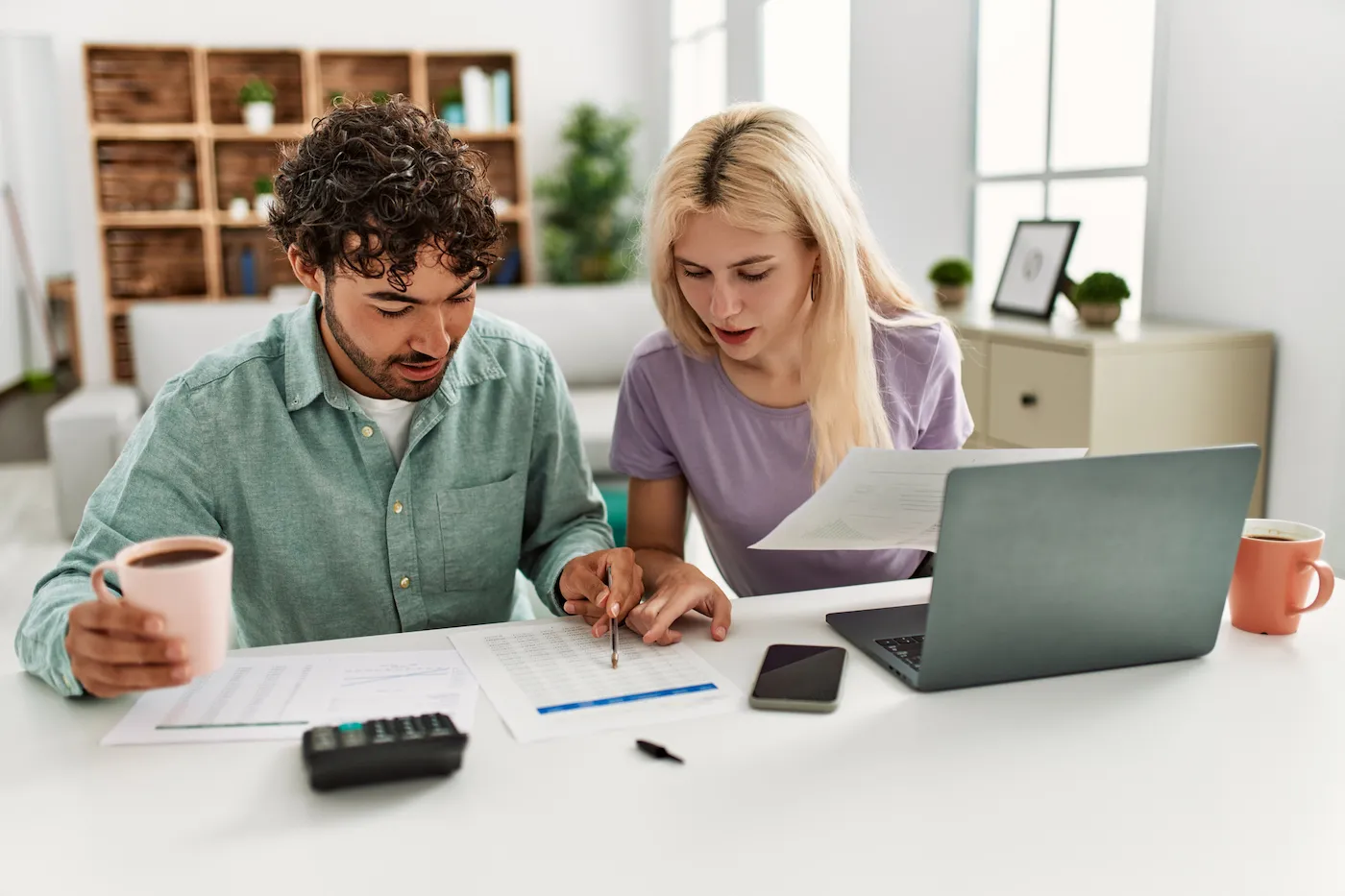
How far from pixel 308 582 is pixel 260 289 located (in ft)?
17.4

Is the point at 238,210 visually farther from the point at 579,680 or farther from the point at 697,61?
the point at 579,680

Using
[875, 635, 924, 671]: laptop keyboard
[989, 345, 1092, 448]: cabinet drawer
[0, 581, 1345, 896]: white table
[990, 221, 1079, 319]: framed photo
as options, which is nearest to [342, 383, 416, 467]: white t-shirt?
[0, 581, 1345, 896]: white table

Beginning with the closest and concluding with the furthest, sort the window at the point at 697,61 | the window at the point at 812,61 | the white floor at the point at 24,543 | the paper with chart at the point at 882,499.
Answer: the paper with chart at the point at 882,499 < the white floor at the point at 24,543 < the window at the point at 812,61 < the window at the point at 697,61

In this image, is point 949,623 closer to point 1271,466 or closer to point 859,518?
point 859,518

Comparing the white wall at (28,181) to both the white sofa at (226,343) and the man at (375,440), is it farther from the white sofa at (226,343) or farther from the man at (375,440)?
the man at (375,440)

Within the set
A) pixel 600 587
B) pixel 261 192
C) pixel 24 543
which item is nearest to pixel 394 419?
pixel 600 587

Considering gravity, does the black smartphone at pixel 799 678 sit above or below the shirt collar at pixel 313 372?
below

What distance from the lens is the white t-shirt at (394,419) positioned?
1.48 metres

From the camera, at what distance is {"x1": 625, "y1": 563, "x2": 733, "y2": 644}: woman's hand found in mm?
1181

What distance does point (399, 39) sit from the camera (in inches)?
252

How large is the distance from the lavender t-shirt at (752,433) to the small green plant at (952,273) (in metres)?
1.97

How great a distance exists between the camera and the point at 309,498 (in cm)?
145

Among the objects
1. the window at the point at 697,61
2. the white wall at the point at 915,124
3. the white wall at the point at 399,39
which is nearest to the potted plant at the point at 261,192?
the white wall at the point at 399,39

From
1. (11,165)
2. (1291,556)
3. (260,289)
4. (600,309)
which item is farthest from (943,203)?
(11,165)
